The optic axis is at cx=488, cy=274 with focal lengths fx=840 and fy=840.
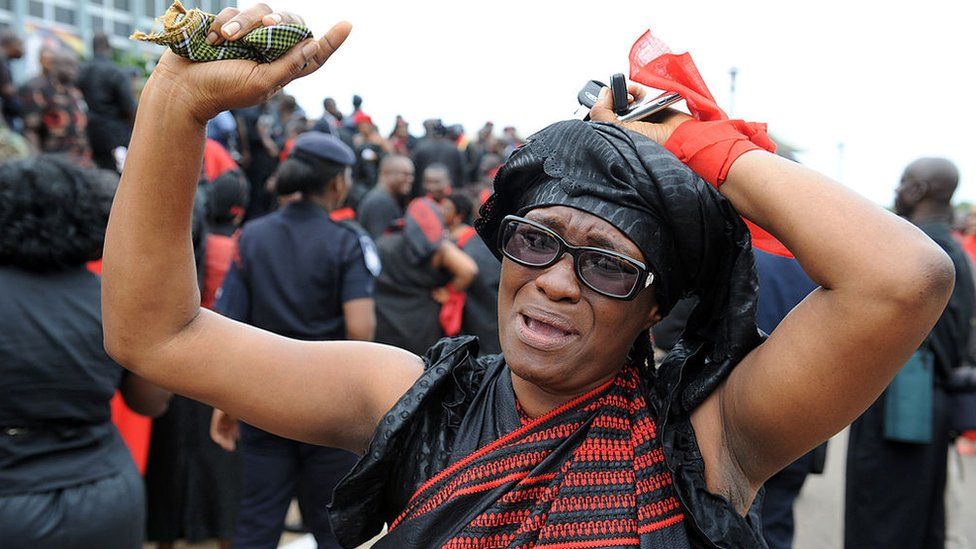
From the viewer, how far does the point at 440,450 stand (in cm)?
164

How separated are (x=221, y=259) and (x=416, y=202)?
58.3 inches

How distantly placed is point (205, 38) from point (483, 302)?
447 centimetres

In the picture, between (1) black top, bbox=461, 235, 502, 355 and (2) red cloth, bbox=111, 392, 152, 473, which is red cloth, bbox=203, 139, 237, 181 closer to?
(1) black top, bbox=461, 235, 502, 355

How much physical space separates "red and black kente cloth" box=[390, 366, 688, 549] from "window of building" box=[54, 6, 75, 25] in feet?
73.2

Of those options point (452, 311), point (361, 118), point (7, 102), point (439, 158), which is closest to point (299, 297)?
point (452, 311)

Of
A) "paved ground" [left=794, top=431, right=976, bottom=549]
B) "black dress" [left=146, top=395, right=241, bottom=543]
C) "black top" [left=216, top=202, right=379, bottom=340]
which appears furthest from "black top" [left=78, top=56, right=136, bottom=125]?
"paved ground" [left=794, top=431, right=976, bottom=549]

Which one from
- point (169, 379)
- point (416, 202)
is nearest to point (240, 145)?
point (416, 202)

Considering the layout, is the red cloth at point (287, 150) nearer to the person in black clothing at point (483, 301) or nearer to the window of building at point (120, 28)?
the person in black clothing at point (483, 301)

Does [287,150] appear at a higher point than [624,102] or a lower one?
lower

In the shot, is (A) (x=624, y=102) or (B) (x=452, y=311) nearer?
(A) (x=624, y=102)

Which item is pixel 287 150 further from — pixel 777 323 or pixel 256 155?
pixel 777 323

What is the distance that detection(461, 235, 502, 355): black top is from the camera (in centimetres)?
580

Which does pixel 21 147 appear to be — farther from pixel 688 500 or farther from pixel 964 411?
pixel 964 411

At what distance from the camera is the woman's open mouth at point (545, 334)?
5.16 ft
